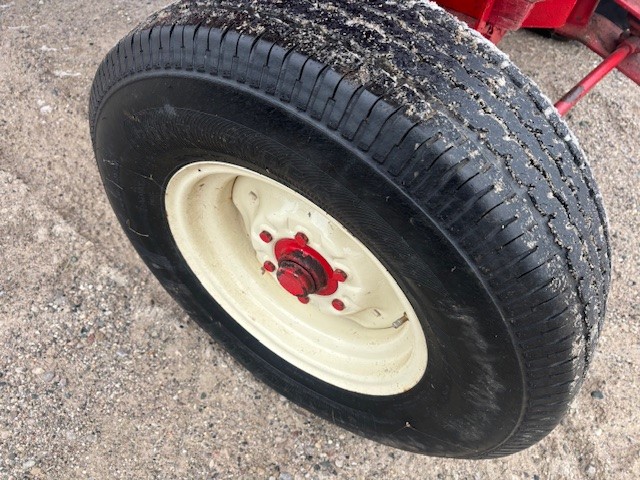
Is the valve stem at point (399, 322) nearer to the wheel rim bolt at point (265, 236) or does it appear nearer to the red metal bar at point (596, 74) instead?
the wheel rim bolt at point (265, 236)

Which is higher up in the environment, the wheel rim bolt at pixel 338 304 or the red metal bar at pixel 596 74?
the red metal bar at pixel 596 74

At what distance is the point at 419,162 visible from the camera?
118cm

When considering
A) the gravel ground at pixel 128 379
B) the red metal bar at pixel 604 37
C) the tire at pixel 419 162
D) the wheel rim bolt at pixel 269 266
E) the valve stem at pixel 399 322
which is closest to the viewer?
the tire at pixel 419 162

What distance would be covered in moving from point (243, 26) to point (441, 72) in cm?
40

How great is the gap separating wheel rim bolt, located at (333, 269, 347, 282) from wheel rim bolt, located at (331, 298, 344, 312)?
0.10m

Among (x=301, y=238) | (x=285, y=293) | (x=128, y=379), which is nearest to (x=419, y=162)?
(x=301, y=238)

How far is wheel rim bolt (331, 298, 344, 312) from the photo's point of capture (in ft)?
5.90

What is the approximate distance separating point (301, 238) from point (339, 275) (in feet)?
0.45

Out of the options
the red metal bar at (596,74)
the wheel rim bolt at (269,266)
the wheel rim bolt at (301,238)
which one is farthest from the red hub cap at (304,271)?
the red metal bar at (596,74)

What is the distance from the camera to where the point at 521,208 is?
122 cm

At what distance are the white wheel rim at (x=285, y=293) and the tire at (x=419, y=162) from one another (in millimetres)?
21

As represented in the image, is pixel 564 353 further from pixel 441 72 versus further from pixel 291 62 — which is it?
pixel 291 62

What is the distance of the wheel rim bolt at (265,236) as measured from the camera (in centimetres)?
179

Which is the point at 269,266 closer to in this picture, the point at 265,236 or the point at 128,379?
the point at 265,236
